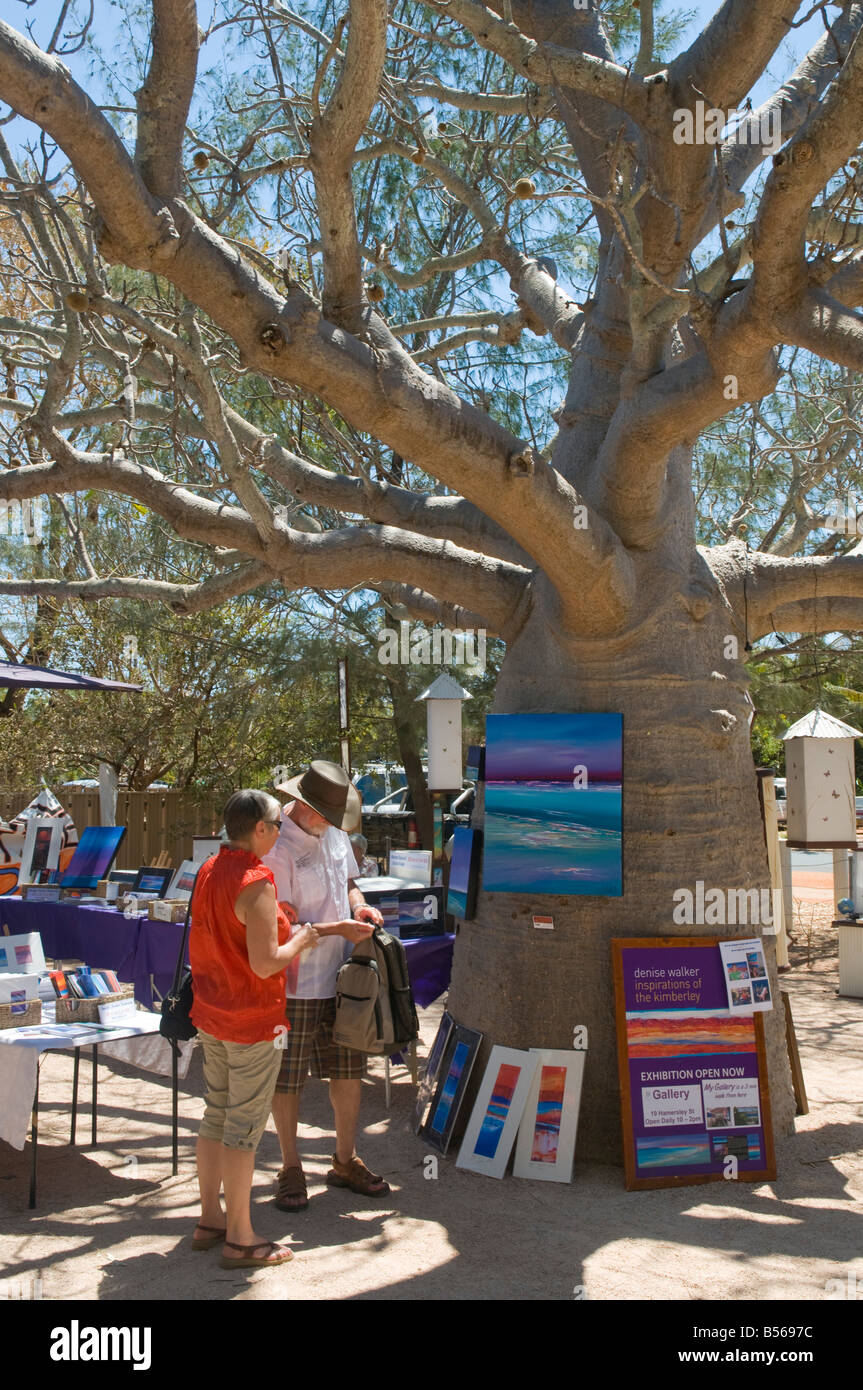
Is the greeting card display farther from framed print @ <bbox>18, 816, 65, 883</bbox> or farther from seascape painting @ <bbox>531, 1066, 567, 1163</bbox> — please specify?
framed print @ <bbox>18, 816, 65, 883</bbox>

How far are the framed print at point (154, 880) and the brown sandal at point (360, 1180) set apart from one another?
358 centimetres

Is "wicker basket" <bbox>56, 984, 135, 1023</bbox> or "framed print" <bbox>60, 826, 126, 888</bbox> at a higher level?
"framed print" <bbox>60, 826, 126, 888</bbox>

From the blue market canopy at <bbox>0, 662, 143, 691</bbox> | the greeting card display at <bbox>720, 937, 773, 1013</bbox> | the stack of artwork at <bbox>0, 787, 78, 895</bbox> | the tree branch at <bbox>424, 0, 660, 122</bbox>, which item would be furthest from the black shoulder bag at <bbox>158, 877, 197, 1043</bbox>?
the stack of artwork at <bbox>0, 787, 78, 895</bbox>

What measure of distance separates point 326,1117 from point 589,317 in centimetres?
467

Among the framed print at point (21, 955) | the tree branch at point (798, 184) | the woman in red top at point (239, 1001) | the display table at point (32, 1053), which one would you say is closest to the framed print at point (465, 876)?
the display table at point (32, 1053)

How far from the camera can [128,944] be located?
7320 mm

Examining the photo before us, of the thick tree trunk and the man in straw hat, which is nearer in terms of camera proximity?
the man in straw hat

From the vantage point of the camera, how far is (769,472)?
11.2m

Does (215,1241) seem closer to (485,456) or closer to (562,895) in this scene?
(562,895)

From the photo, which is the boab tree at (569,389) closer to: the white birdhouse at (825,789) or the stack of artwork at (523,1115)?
the stack of artwork at (523,1115)

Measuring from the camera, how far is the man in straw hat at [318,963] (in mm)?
4602

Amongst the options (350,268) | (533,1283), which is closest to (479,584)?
(350,268)

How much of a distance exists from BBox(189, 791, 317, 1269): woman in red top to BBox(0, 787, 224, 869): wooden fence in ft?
34.4

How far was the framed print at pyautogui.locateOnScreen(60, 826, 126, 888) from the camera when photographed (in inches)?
337
